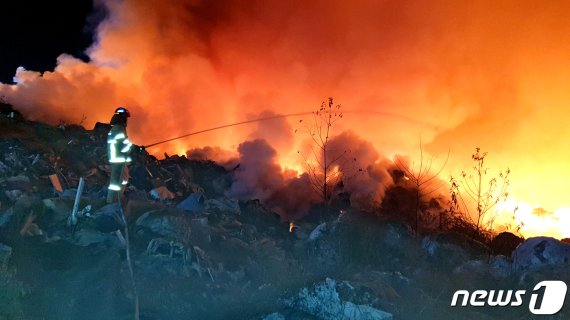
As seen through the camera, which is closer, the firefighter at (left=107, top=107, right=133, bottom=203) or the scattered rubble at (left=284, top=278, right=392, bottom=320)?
the scattered rubble at (left=284, top=278, right=392, bottom=320)

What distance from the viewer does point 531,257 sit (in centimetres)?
902

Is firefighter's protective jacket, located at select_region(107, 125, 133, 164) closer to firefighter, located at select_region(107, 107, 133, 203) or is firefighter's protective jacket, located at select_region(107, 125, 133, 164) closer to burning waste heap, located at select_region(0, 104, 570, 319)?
firefighter, located at select_region(107, 107, 133, 203)

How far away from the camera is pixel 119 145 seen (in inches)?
301

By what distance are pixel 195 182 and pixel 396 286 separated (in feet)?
28.4

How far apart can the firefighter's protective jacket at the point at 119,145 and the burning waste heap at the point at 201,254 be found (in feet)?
0.78

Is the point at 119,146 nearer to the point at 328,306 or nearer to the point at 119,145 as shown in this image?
the point at 119,145

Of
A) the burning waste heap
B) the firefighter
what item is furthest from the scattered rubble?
the firefighter

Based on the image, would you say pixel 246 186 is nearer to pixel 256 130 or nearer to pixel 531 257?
pixel 256 130
